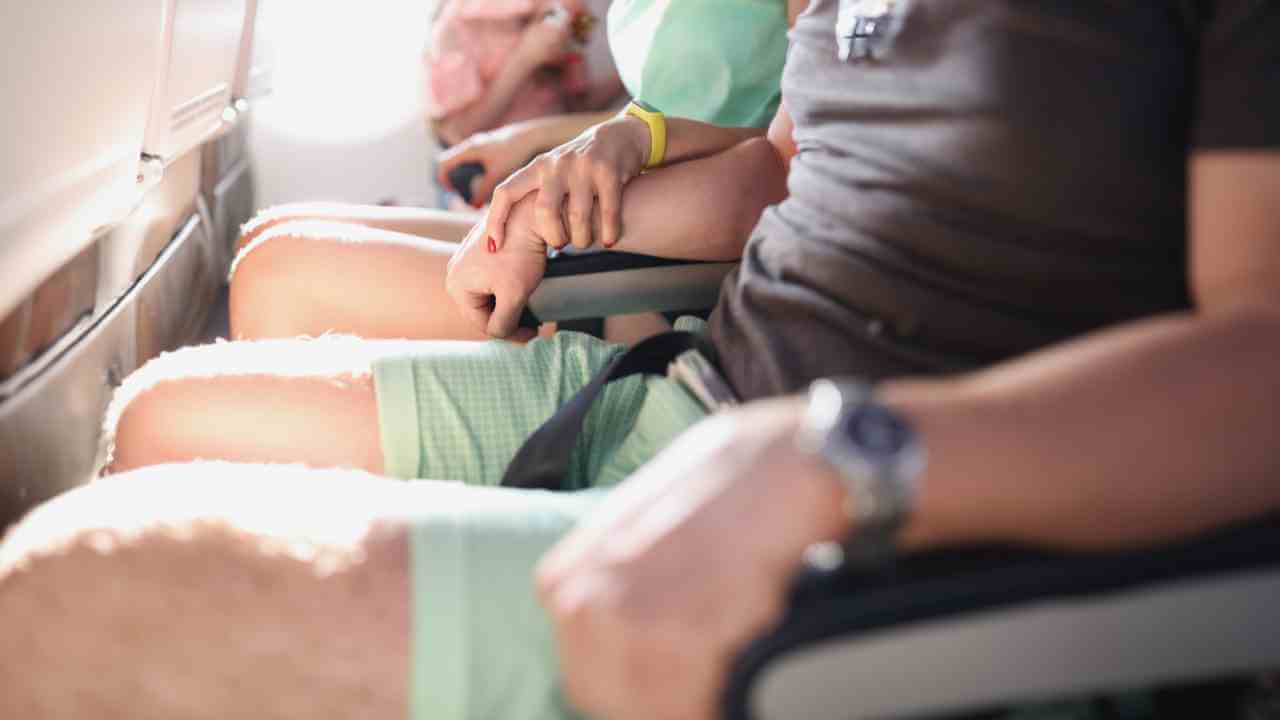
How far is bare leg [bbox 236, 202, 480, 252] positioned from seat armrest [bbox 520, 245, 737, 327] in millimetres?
318

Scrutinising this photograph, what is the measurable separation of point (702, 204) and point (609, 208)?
0.11 metres

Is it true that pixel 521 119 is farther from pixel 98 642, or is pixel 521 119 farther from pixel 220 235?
pixel 98 642

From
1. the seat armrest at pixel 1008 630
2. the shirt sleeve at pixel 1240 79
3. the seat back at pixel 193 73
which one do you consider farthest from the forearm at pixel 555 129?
the seat armrest at pixel 1008 630

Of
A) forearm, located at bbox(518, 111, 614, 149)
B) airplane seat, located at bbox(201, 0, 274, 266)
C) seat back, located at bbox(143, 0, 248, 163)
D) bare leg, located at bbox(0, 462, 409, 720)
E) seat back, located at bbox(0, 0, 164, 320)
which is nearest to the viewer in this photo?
bare leg, located at bbox(0, 462, 409, 720)

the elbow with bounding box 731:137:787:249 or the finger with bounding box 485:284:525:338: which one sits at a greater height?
the elbow with bounding box 731:137:787:249

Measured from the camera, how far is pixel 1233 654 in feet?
1.46

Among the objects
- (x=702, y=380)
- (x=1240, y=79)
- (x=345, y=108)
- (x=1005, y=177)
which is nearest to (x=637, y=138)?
(x=702, y=380)

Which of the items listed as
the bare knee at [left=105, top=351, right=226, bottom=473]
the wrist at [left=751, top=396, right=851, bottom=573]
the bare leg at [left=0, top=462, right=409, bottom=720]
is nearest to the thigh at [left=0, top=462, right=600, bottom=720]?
the bare leg at [left=0, top=462, right=409, bottom=720]

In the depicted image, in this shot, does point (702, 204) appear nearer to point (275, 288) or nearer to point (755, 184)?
point (755, 184)

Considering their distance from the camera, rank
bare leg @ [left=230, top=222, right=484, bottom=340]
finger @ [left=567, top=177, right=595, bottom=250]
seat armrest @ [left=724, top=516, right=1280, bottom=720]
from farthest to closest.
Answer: bare leg @ [left=230, top=222, right=484, bottom=340] < finger @ [left=567, top=177, right=595, bottom=250] < seat armrest @ [left=724, top=516, right=1280, bottom=720]

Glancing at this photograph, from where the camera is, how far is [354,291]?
108cm

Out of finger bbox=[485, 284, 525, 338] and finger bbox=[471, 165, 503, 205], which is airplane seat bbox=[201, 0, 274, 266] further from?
finger bbox=[485, 284, 525, 338]

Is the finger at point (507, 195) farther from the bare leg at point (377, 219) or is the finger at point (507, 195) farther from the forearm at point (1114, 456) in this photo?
the forearm at point (1114, 456)

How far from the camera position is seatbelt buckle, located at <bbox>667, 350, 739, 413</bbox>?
76 centimetres
